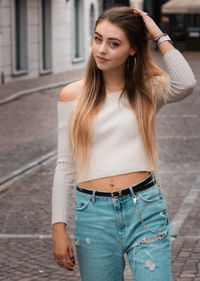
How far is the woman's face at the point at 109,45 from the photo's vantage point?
3271 millimetres

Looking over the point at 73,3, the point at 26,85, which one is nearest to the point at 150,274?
the point at 26,85

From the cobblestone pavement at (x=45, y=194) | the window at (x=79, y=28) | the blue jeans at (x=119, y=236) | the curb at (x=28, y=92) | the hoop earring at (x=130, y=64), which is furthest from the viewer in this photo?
the window at (x=79, y=28)

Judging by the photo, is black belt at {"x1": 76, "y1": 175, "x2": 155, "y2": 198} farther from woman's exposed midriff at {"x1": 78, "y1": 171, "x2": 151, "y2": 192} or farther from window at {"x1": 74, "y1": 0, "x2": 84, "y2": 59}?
window at {"x1": 74, "y1": 0, "x2": 84, "y2": 59}

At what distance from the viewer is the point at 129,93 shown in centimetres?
336

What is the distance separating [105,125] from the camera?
10.9 ft

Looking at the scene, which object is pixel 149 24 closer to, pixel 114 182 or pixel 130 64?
pixel 130 64

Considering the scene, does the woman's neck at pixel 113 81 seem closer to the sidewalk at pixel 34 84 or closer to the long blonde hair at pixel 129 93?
the long blonde hair at pixel 129 93

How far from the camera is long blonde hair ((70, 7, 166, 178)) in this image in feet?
10.8

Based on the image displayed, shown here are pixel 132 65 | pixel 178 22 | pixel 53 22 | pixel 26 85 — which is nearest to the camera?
pixel 132 65

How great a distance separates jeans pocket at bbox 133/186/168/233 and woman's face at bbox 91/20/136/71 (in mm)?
554

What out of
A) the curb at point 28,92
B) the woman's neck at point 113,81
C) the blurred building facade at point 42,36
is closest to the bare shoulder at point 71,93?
the woman's neck at point 113,81

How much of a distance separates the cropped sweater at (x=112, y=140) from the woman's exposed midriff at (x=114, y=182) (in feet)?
0.06

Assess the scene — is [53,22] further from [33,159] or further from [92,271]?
[92,271]

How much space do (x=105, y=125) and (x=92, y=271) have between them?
60cm
